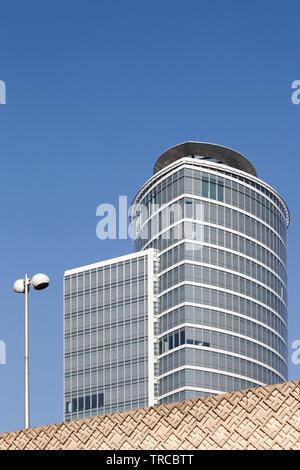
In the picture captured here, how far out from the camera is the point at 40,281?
3388cm

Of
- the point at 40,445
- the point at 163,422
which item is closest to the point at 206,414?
the point at 163,422

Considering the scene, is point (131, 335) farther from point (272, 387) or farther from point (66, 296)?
point (272, 387)

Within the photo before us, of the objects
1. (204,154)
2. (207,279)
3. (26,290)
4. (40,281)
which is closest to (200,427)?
(40,281)

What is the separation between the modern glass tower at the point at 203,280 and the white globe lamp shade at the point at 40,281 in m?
149

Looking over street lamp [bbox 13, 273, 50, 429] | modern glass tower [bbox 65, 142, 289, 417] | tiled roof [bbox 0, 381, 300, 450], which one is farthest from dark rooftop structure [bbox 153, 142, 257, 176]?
tiled roof [bbox 0, 381, 300, 450]

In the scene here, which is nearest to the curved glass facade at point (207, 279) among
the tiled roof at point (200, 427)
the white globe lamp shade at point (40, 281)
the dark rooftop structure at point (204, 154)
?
the dark rooftop structure at point (204, 154)

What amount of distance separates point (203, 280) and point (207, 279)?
2.98ft

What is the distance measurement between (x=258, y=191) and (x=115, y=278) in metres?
28.0

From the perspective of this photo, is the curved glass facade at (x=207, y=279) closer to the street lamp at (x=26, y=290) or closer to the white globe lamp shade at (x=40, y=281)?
the street lamp at (x=26, y=290)

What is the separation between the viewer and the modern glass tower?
186000 millimetres

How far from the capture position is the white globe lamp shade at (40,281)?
33.8 metres

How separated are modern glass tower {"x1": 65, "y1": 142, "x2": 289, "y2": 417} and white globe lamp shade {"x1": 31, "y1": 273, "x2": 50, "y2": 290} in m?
149

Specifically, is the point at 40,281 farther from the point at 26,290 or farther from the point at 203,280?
the point at 203,280

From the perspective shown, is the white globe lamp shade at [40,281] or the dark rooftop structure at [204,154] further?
the dark rooftop structure at [204,154]
